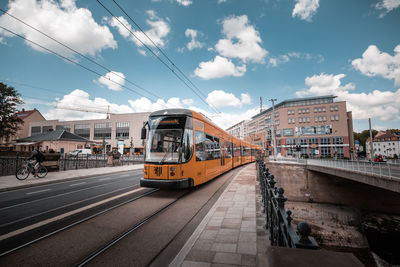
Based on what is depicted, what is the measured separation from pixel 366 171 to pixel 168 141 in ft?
44.8

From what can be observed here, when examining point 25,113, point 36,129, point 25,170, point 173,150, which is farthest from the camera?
point 36,129

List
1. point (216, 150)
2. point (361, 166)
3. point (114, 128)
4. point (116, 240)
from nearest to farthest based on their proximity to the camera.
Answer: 1. point (116, 240)
2. point (216, 150)
3. point (361, 166)
4. point (114, 128)

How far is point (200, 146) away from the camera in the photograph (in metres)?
8.23

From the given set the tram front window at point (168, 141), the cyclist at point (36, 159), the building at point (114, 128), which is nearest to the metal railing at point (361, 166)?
the tram front window at point (168, 141)

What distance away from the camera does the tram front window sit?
7.02m

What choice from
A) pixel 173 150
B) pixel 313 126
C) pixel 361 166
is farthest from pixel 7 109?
pixel 313 126

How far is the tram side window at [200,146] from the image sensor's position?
26.1 feet

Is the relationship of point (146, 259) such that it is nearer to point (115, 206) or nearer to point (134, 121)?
point (115, 206)

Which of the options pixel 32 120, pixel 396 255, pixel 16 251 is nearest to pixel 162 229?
pixel 16 251

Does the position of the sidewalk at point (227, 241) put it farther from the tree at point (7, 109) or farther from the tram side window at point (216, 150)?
the tree at point (7, 109)

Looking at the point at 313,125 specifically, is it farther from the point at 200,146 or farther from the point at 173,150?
the point at 173,150

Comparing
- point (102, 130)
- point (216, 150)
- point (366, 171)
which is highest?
point (102, 130)

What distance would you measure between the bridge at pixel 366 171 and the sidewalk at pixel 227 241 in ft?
32.8

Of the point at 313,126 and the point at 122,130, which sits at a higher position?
the point at 313,126
